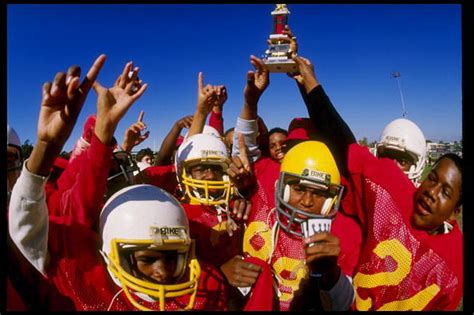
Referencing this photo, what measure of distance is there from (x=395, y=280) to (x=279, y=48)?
2.43 m

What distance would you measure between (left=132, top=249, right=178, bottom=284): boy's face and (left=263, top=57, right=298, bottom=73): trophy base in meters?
2.05

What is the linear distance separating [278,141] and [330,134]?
1479 mm

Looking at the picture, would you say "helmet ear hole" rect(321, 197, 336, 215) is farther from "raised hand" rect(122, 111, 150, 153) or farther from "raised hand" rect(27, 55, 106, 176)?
"raised hand" rect(122, 111, 150, 153)

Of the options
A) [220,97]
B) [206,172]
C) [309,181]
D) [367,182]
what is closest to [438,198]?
[367,182]

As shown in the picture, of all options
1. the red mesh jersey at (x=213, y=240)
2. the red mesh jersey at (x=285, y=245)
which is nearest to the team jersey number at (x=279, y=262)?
the red mesh jersey at (x=285, y=245)

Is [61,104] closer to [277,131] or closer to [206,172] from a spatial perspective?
[206,172]

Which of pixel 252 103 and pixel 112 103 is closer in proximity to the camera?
pixel 112 103

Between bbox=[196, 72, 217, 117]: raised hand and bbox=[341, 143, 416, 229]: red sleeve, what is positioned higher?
bbox=[196, 72, 217, 117]: raised hand

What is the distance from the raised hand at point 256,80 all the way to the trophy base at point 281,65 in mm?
80

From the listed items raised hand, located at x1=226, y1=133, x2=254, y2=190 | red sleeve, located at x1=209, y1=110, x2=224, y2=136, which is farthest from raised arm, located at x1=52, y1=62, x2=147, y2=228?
red sleeve, located at x1=209, y1=110, x2=224, y2=136

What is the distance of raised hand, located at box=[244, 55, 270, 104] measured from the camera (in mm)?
3637

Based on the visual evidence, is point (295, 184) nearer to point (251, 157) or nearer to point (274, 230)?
point (274, 230)

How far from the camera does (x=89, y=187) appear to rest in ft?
7.95
